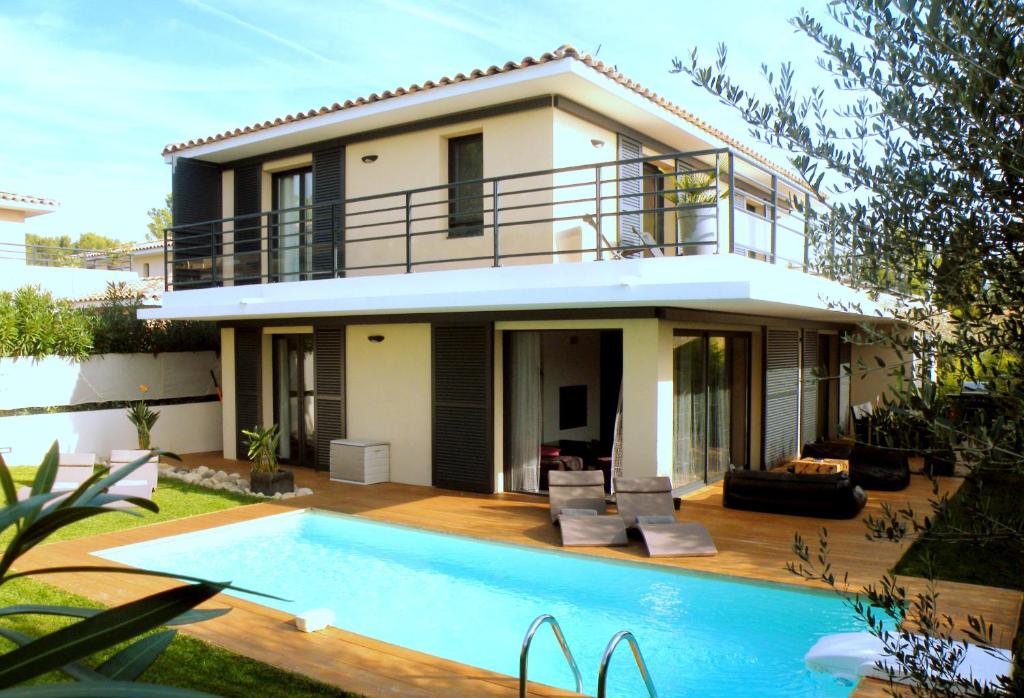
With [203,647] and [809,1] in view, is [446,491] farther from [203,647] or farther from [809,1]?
[809,1]

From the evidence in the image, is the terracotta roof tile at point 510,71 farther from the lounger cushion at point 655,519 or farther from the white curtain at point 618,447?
the lounger cushion at point 655,519

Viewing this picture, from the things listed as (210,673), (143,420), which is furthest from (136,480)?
(210,673)

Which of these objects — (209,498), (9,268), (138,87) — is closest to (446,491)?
(209,498)

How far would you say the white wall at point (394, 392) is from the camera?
1448 cm

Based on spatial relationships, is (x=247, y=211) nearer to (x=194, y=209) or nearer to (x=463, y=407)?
(x=194, y=209)

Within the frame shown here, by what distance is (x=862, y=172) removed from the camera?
2863mm

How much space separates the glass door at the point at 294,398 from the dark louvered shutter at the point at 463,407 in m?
3.58

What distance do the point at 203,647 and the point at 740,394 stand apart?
435 inches

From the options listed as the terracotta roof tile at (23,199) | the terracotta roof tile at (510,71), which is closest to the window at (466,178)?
the terracotta roof tile at (510,71)

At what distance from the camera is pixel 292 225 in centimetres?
1680

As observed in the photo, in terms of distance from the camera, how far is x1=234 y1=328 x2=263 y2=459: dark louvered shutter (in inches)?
672

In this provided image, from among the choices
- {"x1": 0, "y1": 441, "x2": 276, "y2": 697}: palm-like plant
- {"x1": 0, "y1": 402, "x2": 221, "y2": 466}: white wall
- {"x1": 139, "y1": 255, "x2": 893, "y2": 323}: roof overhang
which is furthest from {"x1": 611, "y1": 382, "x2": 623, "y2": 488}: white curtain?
{"x1": 0, "y1": 402, "x2": 221, "y2": 466}: white wall

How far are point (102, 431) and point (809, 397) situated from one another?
52.4ft

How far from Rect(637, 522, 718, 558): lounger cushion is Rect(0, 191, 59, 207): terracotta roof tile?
27.8m
